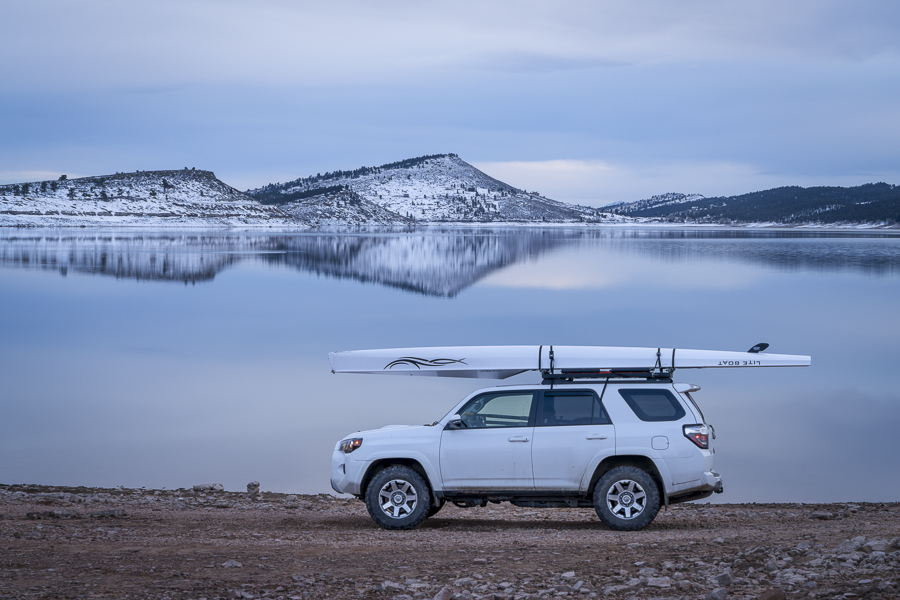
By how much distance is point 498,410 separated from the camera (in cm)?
974

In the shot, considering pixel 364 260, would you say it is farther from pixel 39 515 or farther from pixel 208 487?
pixel 39 515

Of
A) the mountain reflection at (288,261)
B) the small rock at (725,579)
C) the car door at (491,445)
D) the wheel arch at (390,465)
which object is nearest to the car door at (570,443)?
the car door at (491,445)

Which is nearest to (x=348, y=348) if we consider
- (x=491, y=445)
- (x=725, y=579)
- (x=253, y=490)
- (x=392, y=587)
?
(x=253, y=490)

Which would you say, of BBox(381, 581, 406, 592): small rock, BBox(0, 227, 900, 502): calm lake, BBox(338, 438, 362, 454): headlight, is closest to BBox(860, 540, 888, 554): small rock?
BBox(381, 581, 406, 592): small rock

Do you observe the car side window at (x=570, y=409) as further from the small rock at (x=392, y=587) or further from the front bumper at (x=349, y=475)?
the small rock at (x=392, y=587)

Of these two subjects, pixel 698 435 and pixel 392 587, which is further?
Answer: pixel 698 435

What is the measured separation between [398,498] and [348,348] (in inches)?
828

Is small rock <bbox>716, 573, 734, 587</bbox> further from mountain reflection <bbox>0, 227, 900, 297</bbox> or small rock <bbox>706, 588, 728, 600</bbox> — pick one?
mountain reflection <bbox>0, 227, 900, 297</bbox>

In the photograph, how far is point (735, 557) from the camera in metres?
7.56

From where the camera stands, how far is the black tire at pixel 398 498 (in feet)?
31.7

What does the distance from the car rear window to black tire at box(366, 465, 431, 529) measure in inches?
95.2

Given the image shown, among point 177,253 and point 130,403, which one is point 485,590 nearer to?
point 130,403

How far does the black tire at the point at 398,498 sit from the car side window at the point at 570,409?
1.49 m

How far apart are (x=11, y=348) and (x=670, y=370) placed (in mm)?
26391
